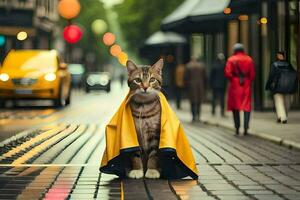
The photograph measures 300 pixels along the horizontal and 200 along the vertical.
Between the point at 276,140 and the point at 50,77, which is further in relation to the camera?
the point at 50,77

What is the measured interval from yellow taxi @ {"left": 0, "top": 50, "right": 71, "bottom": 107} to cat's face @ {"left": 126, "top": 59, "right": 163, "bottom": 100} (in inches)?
761

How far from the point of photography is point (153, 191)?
7.75 m

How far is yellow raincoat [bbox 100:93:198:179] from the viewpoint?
8309 mm

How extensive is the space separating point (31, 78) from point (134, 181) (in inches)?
768

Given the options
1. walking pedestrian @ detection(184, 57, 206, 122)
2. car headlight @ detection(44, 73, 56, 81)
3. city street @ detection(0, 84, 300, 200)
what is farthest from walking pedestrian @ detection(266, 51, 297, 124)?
car headlight @ detection(44, 73, 56, 81)

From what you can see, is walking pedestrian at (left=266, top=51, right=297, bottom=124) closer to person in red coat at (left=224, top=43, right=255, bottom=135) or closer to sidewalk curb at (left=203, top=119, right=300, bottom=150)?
sidewalk curb at (left=203, top=119, right=300, bottom=150)

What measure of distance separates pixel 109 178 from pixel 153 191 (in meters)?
1.20

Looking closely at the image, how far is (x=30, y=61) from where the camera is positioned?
1131 inches

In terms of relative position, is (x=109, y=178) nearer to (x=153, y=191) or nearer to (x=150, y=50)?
(x=153, y=191)

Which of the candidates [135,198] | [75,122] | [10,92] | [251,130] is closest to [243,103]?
[251,130]

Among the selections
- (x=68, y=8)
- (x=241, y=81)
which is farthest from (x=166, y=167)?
(x=68, y=8)

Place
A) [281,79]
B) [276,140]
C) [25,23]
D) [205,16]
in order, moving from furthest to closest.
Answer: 1. [25,23]
2. [205,16]
3. [281,79]
4. [276,140]

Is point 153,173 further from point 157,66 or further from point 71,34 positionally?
point 71,34

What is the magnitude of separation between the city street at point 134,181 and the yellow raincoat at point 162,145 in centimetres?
15
